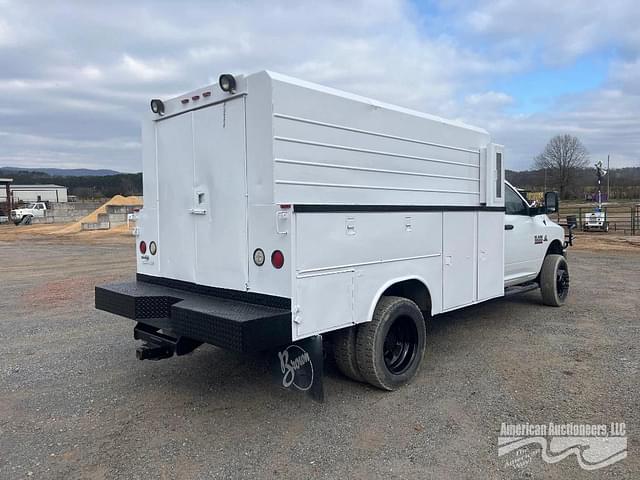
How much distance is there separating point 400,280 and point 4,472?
3270 mm

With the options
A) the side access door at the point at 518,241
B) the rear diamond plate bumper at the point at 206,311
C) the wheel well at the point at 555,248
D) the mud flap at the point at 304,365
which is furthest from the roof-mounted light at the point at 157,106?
the wheel well at the point at 555,248

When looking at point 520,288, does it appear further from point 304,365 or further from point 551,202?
point 304,365

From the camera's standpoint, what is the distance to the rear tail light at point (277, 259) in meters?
3.87

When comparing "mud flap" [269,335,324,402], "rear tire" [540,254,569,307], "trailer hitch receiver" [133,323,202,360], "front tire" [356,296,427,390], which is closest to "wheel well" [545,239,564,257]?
"rear tire" [540,254,569,307]

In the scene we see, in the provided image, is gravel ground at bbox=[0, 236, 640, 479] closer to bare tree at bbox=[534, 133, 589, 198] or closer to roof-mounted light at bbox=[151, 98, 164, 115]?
roof-mounted light at bbox=[151, 98, 164, 115]

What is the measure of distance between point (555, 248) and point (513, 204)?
163 cm

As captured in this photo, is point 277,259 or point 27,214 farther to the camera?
point 27,214

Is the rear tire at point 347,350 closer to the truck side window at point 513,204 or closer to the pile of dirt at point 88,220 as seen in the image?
the truck side window at point 513,204

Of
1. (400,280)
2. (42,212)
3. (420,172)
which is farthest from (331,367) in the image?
(42,212)

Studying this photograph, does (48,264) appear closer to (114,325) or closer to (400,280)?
(114,325)

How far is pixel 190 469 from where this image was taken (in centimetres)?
340

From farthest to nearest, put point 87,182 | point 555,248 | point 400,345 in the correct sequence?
point 87,182 < point 555,248 < point 400,345

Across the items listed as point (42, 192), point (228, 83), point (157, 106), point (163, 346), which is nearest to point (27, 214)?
point (157, 106)

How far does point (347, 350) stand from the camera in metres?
4.50
